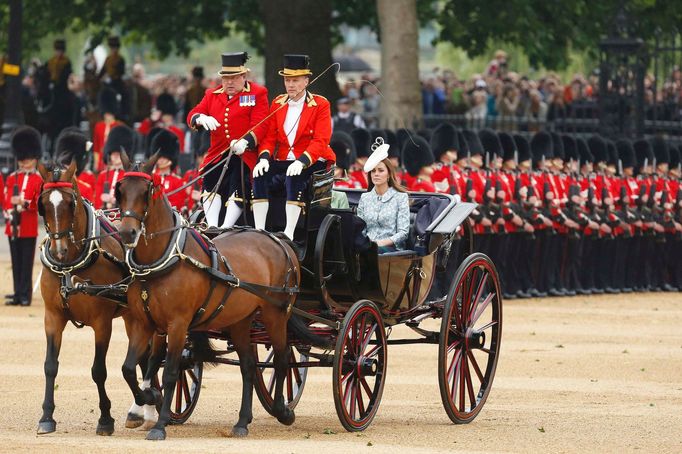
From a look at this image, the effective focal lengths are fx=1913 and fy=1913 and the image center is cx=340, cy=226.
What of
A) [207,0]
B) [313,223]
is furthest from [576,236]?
[313,223]

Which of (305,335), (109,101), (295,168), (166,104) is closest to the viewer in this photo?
(305,335)

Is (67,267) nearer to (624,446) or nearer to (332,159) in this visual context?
(332,159)

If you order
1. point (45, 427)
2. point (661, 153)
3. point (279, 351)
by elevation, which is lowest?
point (45, 427)

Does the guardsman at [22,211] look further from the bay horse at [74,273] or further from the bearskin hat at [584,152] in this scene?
the bearskin hat at [584,152]

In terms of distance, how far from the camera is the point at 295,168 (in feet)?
36.0

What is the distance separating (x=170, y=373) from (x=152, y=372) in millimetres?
576

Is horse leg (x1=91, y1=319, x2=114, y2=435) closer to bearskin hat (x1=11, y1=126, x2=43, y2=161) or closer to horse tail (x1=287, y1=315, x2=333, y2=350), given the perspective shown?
horse tail (x1=287, y1=315, x2=333, y2=350)

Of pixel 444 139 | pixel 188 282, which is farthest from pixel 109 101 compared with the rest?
pixel 188 282

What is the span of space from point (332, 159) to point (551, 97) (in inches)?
774

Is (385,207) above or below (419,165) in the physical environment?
above

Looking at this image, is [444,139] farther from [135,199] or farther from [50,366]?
[135,199]

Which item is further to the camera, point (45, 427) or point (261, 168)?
point (261, 168)

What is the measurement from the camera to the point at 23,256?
58.9 ft

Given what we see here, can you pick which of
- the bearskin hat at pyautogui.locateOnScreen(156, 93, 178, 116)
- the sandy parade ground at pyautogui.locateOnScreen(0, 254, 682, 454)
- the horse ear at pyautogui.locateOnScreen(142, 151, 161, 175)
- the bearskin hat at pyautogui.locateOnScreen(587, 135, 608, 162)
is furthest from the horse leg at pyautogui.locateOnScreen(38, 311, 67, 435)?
the bearskin hat at pyautogui.locateOnScreen(156, 93, 178, 116)
